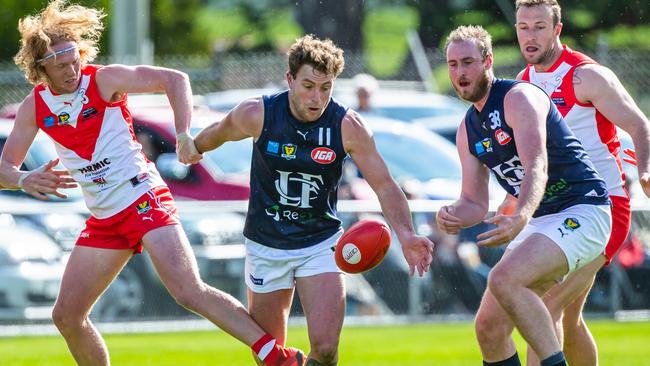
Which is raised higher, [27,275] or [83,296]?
[83,296]

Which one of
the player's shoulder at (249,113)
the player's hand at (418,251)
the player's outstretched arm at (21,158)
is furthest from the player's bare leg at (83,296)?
the player's hand at (418,251)

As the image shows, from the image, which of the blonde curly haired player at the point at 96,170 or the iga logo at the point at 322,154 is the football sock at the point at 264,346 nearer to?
the blonde curly haired player at the point at 96,170

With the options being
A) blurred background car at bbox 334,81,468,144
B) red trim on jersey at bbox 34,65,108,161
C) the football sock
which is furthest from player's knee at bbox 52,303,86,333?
blurred background car at bbox 334,81,468,144

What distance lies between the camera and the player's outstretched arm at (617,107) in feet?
23.6

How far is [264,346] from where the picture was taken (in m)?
7.11

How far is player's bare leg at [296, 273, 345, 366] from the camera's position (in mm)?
6988

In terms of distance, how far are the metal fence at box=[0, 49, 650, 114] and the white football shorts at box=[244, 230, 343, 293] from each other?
355 inches

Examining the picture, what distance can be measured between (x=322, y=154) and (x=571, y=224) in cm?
133

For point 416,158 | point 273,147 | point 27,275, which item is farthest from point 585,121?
point 416,158

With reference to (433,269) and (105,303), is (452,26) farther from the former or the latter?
(105,303)

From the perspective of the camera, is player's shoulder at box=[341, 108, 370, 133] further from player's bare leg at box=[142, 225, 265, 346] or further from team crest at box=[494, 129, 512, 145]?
player's bare leg at box=[142, 225, 265, 346]

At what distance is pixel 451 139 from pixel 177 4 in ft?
47.5

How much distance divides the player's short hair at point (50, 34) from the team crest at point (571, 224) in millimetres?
2836

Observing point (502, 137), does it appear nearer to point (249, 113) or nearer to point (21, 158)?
point (249, 113)
